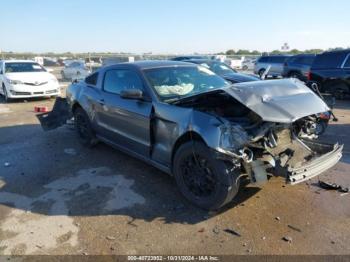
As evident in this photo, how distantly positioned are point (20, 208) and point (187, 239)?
2236 mm

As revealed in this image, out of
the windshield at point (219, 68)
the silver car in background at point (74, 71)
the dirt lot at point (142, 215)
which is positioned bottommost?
the silver car in background at point (74, 71)

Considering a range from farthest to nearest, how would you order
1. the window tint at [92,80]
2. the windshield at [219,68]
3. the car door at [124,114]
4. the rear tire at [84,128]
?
the windshield at [219,68], the rear tire at [84,128], the window tint at [92,80], the car door at [124,114]

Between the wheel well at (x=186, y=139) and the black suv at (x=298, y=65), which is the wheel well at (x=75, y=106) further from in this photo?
the black suv at (x=298, y=65)

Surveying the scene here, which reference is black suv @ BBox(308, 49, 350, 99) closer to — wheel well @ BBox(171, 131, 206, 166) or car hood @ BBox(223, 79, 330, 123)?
car hood @ BBox(223, 79, 330, 123)

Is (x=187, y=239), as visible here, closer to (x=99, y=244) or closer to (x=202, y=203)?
(x=202, y=203)

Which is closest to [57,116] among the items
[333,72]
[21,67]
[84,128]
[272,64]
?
[84,128]

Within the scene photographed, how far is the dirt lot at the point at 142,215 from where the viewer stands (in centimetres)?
332

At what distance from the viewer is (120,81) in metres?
5.33

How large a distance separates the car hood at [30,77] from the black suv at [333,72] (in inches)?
388

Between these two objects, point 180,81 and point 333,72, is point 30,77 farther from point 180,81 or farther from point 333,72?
point 333,72

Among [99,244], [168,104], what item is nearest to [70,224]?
[99,244]

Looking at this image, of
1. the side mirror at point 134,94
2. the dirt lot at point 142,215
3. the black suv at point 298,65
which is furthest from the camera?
the black suv at point 298,65

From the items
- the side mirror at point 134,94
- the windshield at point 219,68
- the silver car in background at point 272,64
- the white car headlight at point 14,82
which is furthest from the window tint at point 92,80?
the silver car in background at point 272,64

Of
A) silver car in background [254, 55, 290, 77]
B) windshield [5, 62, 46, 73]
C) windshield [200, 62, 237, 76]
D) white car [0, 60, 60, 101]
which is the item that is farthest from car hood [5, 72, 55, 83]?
silver car in background [254, 55, 290, 77]
